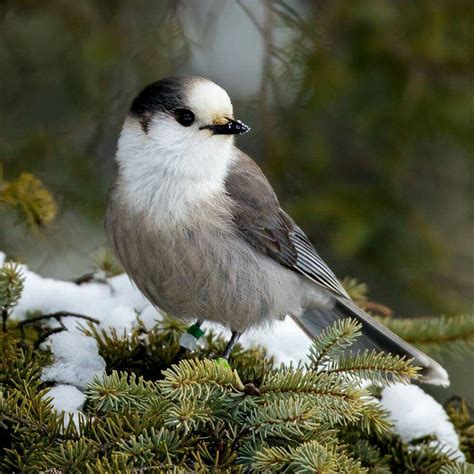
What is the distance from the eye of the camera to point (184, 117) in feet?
9.46

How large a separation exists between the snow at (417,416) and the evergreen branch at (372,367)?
23.6 inches

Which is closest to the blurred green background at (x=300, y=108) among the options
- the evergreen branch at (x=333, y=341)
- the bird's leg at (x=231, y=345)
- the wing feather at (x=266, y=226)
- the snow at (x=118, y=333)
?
the wing feather at (x=266, y=226)

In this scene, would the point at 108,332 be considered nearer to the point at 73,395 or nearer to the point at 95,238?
the point at 73,395

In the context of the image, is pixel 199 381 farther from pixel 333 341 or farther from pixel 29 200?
pixel 29 200

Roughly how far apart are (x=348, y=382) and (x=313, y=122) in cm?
277

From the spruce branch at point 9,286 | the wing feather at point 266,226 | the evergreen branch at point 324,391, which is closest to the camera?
the evergreen branch at point 324,391

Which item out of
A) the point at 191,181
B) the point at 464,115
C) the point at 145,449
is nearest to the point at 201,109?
the point at 191,181

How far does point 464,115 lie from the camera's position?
15.1ft

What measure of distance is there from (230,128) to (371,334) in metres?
0.94

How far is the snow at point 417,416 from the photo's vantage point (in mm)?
2578

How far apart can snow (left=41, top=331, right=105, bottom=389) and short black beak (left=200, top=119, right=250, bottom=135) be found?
0.79 meters

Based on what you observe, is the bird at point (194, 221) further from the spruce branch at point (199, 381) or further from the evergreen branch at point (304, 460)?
the evergreen branch at point (304, 460)

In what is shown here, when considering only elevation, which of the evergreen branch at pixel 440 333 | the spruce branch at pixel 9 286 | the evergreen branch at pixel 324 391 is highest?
the evergreen branch at pixel 440 333

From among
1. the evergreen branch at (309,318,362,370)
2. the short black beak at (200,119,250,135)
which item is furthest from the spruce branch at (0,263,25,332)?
the evergreen branch at (309,318,362,370)
